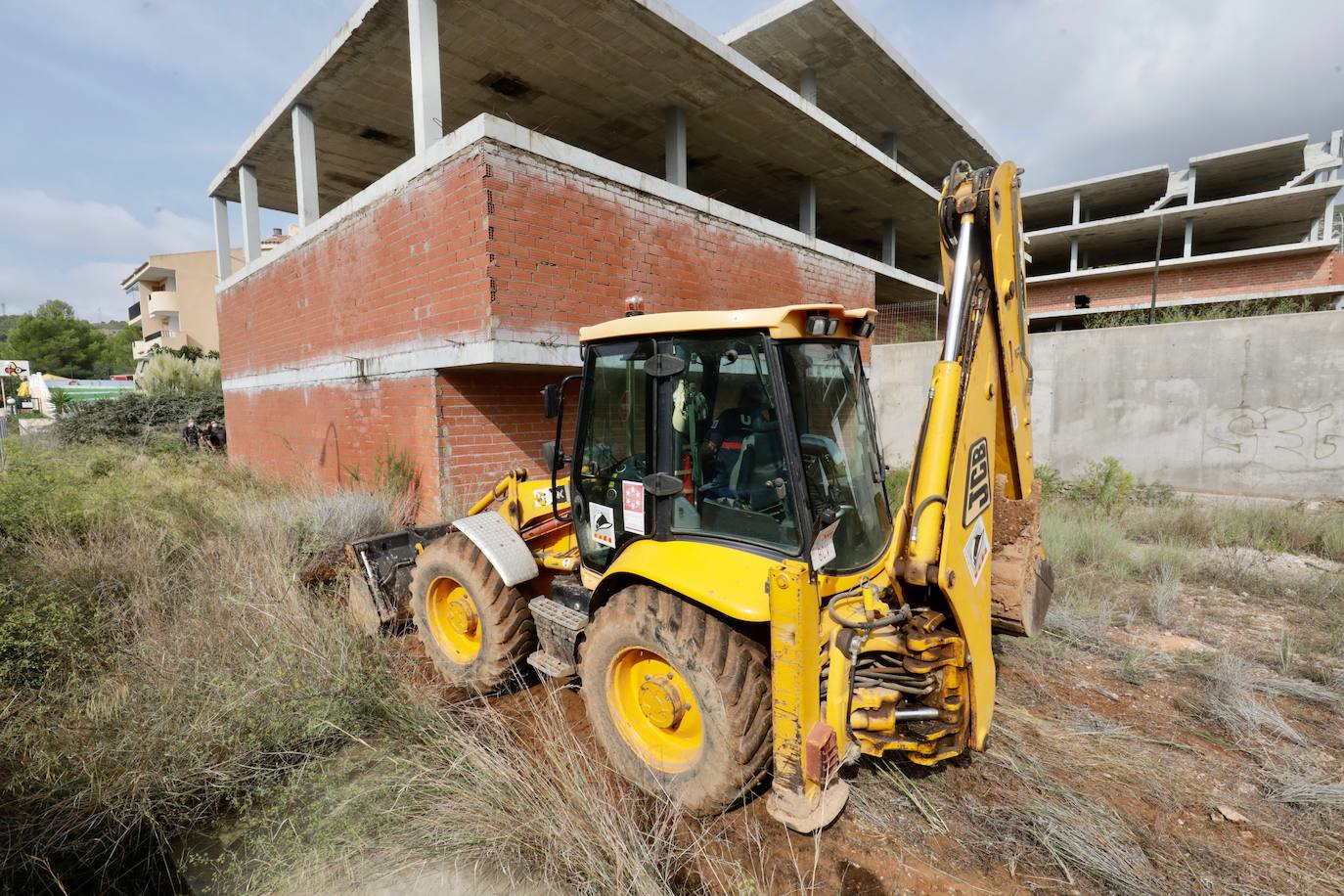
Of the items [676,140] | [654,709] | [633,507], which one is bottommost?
[654,709]

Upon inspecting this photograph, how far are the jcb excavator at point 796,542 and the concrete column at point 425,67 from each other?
4.35 meters

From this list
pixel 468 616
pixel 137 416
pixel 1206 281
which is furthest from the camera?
pixel 1206 281

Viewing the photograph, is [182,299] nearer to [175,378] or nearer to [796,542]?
[175,378]

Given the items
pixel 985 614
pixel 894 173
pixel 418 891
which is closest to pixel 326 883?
pixel 418 891

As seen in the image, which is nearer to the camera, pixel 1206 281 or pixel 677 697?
pixel 677 697

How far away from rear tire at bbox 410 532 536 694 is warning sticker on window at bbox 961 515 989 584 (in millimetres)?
2536

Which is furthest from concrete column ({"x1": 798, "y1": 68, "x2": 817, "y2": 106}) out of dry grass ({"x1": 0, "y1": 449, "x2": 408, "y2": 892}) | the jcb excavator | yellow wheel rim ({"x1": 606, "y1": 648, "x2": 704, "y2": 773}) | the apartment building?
the apartment building

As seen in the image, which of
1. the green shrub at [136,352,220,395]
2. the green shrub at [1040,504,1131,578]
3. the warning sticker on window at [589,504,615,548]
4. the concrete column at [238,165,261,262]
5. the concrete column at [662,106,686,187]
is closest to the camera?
the warning sticker on window at [589,504,615,548]

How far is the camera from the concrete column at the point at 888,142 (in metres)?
13.1

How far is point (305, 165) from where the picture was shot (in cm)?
843

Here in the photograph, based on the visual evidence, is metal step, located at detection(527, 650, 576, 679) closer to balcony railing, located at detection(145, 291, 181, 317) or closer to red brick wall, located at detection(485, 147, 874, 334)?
red brick wall, located at detection(485, 147, 874, 334)

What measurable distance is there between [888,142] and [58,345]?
6913cm

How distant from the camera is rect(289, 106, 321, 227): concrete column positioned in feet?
27.4

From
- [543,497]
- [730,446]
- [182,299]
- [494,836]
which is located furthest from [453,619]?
[182,299]
